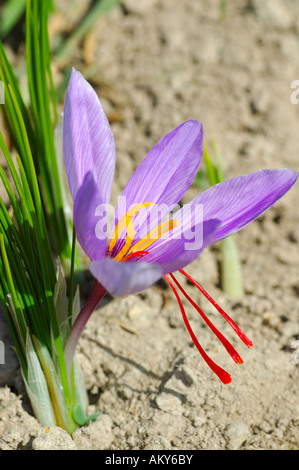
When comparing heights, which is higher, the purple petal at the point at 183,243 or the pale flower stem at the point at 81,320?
the purple petal at the point at 183,243

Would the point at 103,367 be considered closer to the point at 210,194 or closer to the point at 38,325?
the point at 38,325

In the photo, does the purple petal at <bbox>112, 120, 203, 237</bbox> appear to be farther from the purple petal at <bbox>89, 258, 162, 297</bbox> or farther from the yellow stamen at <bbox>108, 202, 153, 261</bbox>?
the purple petal at <bbox>89, 258, 162, 297</bbox>

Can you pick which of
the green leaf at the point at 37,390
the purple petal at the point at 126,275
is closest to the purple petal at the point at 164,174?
the purple petal at the point at 126,275

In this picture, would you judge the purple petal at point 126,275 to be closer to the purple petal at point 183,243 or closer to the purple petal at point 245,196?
the purple petal at point 183,243

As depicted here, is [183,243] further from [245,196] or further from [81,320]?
[81,320]

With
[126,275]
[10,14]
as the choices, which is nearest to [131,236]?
[126,275]

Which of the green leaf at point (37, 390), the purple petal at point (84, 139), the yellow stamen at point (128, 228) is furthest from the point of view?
the green leaf at point (37, 390)
